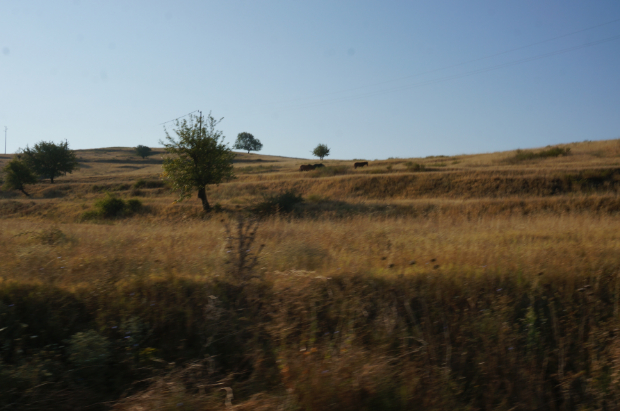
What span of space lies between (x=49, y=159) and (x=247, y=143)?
62.8m

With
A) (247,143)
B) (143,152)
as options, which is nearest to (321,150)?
(247,143)

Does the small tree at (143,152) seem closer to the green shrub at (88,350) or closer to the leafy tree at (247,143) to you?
the leafy tree at (247,143)

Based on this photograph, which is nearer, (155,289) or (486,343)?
(486,343)

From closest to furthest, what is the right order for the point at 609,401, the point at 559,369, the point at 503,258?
the point at 609,401 → the point at 559,369 → the point at 503,258

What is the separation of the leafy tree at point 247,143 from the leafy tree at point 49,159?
58.8m

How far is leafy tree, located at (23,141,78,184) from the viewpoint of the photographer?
57547mm

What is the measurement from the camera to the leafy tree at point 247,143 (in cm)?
11631

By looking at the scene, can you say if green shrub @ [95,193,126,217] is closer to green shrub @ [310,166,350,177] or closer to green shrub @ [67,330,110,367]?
green shrub @ [310,166,350,177]

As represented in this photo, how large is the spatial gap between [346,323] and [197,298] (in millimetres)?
1975

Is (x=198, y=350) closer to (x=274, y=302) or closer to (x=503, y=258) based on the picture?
(x=274, y=302)

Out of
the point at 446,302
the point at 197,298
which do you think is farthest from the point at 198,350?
the point at 446,302

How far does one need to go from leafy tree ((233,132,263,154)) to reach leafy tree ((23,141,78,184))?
2317 inches

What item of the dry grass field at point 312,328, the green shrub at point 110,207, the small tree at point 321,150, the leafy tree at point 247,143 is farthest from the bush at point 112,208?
the leafy tree at point 247,143

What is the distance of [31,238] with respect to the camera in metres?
8.84
